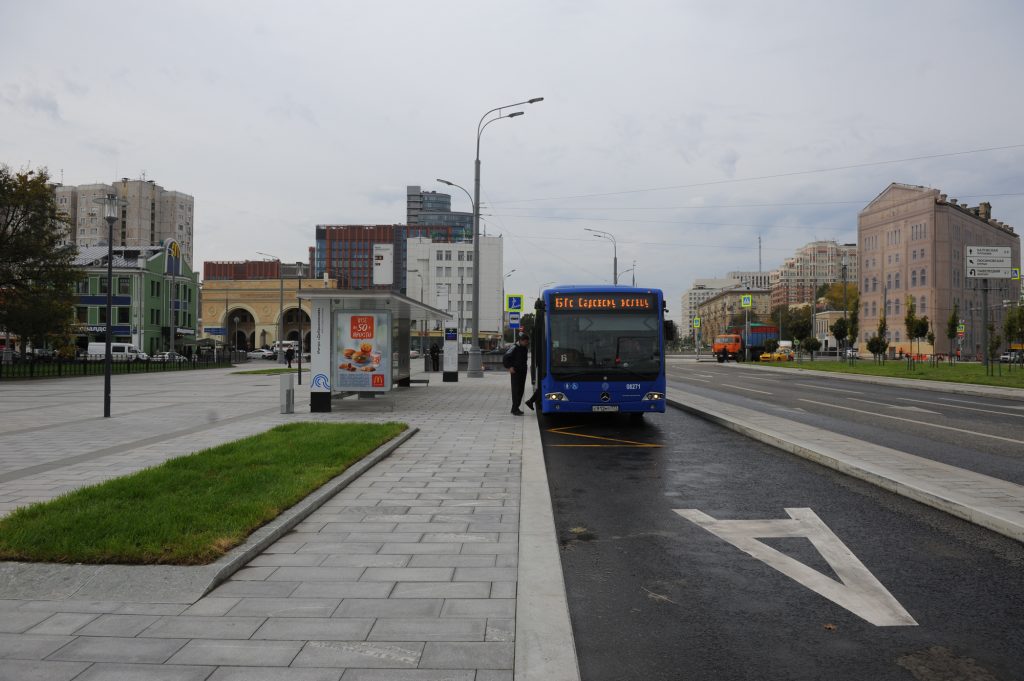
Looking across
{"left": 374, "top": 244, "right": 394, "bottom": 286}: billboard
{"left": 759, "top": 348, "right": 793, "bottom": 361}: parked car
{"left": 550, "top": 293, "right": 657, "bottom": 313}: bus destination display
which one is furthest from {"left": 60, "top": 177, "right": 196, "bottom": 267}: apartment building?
{"left": 550, "top": 293, "right": 657, "bottom": 313}: bus destination display

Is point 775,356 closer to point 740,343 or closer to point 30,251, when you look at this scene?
point 740,343

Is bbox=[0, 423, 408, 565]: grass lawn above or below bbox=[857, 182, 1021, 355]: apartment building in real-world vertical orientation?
below

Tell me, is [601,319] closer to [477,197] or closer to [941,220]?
[477,197]

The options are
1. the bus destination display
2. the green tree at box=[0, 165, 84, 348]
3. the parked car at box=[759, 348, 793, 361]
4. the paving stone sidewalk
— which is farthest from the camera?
the parked car at box=[759, 348, 793, 361]

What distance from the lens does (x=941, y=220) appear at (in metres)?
78.5

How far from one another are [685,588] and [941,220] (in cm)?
8759

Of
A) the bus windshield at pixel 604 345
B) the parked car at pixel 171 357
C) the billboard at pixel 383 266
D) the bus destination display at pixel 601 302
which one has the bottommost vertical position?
the parked car at pixel 171 357

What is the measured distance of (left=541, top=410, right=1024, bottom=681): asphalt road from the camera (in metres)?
3.49

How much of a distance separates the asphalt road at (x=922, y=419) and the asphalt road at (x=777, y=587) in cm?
287

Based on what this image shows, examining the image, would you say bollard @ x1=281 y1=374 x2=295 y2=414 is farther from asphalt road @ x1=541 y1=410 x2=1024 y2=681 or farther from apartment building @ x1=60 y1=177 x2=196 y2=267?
apartment building @ x1=60 y1=177 x2=196 y2=267

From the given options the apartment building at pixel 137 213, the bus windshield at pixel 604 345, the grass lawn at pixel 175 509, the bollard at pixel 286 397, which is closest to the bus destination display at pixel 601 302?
the bus windshield at pixel 604 345

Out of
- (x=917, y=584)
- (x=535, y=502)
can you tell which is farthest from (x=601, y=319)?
(x=917, y=584)

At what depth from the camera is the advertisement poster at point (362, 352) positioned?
1694 centimetres

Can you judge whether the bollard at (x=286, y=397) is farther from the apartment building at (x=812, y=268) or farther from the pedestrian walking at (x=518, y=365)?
the apartment building at (x=812, y=268)
